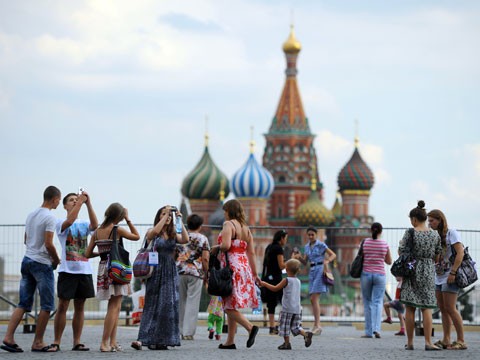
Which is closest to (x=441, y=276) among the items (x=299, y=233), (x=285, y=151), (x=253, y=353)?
(x=253, y=353)

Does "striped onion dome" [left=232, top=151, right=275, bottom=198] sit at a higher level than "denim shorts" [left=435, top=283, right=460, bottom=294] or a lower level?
higher

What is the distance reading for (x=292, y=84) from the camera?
109 metres

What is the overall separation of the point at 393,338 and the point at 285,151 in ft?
295

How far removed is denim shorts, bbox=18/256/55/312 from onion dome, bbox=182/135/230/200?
91.4 m

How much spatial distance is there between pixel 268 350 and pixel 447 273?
6.05 feet

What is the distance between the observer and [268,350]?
13.0 metres

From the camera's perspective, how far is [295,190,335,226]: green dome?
10069cm

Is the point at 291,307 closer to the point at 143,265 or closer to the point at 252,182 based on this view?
the point at 143,265

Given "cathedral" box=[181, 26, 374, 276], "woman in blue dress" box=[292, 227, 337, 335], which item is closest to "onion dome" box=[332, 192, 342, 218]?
"cathedral" box=[181, 26, 374, 276]

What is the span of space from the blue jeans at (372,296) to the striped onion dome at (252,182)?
83.8m

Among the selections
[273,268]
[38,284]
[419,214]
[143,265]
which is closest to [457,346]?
[419,214]

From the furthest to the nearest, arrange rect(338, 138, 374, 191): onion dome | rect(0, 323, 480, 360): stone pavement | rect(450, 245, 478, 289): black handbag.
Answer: rect(338, 138, 374, 191): onion dome
rect(450, 245, 478, 289): black handbag
rect(0, 323, 480, 360): stone pavement

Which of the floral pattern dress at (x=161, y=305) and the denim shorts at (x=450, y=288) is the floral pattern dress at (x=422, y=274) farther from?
the floral pattern dress at (x=161, y=305)

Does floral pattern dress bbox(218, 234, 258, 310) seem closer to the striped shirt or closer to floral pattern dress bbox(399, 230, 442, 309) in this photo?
floral pattern dress bbox(399, 230, 442, 309)
